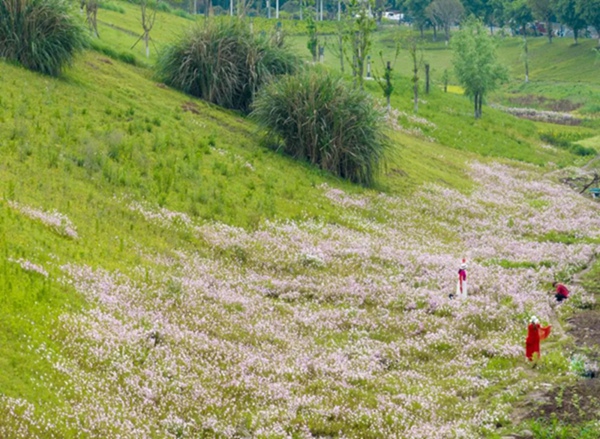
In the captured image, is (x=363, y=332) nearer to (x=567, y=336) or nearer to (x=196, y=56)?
(x=567, y=336)

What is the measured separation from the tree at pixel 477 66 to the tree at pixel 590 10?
193 ft

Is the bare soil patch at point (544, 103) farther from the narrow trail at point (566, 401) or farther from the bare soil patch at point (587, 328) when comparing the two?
the narrow trail at point (566, 401)

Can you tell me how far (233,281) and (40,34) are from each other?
696 inches

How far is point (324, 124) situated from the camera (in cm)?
3909

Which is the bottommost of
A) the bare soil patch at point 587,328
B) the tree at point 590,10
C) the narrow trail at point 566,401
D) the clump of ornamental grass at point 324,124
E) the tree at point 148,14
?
the bare soil patch at point 587,328

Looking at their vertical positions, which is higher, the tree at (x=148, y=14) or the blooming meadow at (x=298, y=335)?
the tree at (x=148, y=14)

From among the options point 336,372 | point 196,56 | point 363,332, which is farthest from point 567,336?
point 196,56

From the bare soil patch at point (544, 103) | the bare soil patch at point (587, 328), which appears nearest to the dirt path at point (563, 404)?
the bare soil patch at point (587, 328)

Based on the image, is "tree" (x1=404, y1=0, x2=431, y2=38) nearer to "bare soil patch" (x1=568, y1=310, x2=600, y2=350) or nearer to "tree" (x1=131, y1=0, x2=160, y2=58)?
"tree" (x1=131, y1=0, x2=160, y2=58)

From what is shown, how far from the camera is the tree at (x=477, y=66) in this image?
76.6 meters

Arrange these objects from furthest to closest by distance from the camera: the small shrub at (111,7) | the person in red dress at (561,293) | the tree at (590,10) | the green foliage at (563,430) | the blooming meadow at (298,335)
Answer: the tree at (590,10), the small shrub at (111,7), the person in red dress at (561,293), the blooming meadow at (298,335), the green foliage at (563,430)

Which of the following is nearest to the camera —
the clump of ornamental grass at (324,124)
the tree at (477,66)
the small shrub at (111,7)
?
the clump of ornamental grass at (324,124)

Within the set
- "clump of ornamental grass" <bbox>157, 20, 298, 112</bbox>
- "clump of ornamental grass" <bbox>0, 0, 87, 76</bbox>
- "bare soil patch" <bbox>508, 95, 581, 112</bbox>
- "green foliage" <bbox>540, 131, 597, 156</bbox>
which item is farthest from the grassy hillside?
"bare soil patch" <bbox>508, 95, 581, 112</bbox>

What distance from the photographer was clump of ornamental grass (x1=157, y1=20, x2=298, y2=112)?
4334 cm
